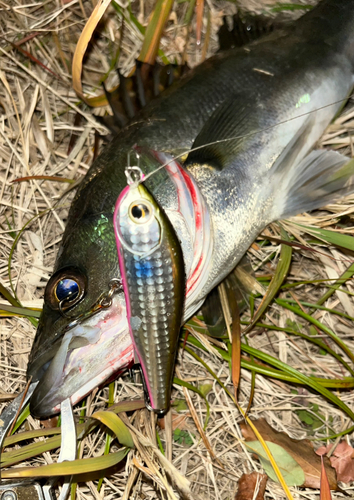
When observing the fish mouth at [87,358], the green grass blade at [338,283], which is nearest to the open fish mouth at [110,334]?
the fish mouth at [87,358]

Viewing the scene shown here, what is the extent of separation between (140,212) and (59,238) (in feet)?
3.80

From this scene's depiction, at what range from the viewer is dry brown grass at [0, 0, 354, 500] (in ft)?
8.17

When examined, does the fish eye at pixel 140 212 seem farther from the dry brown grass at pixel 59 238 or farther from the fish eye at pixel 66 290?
the dry brown grass at pixel 59 238

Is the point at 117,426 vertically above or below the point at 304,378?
above

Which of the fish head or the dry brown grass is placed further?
the dry brown grass

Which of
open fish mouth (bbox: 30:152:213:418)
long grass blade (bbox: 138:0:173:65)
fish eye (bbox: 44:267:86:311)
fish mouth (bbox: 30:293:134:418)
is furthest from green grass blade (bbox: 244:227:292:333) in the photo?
long grass blade (bbox: 138:0:173:65)

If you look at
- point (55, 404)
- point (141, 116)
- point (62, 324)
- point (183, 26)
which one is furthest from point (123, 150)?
point (183, 26)

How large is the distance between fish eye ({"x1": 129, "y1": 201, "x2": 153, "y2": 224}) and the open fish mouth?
29 centimetres

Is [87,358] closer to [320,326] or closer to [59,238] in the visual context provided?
[59,238]

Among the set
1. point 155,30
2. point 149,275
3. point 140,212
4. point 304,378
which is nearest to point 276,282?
point 304,378

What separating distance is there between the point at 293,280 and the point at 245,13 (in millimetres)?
1650

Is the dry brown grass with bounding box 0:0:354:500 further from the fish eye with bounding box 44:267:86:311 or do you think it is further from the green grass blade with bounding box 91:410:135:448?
the fish eye with bounding box 44:267:86:311

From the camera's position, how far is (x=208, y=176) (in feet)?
7.29

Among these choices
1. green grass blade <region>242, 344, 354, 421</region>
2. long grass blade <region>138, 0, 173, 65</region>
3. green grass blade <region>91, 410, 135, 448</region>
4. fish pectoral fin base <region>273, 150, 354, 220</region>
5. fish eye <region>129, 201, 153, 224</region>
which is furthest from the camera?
long grass blade <region>138, 0, 173, 65</region>
